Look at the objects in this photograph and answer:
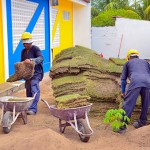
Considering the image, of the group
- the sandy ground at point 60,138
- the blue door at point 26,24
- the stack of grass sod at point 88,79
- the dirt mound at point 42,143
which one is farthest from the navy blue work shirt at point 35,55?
the blue door at point 26,24

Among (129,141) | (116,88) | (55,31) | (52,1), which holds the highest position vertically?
(52,1)

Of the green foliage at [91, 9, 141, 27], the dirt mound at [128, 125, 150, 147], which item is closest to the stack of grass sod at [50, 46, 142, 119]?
the dirt mound at [128, 125, 150, 147]

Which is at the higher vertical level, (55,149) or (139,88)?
(139,88)

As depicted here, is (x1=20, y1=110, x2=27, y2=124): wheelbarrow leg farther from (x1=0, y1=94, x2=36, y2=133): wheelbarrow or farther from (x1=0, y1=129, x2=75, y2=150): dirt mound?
(x1=0, y1=129, x2=75, y2=150): dirt mound

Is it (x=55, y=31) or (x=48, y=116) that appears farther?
(x=55, y=31)

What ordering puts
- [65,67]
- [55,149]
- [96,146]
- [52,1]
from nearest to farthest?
1. [55,149]
2. [96,146]
3. [65,67]
4. [52,1]

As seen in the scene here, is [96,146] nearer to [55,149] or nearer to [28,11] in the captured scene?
[55,149]

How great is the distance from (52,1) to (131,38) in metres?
8.26

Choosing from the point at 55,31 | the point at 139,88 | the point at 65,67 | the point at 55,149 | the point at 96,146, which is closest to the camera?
the point at 55,149

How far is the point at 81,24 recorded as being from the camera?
1977cm

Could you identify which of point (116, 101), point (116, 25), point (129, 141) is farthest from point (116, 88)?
point (116, 25)

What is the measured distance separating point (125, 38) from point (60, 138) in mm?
16968

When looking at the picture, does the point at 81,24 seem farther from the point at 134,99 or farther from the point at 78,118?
the point at 78,118

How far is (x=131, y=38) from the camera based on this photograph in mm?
21719
